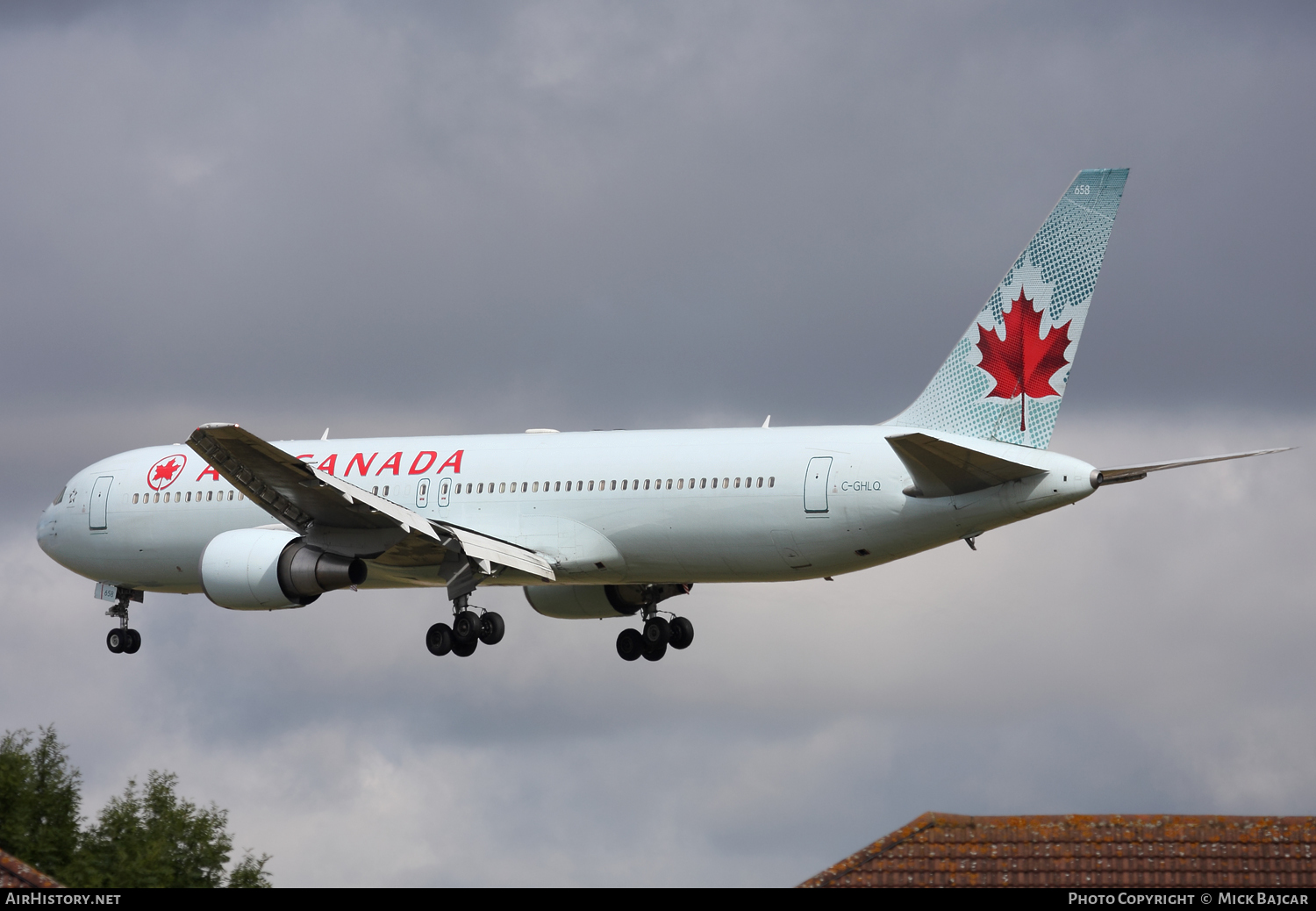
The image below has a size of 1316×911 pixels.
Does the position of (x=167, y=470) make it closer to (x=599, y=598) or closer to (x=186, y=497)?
(x=186, y=497)

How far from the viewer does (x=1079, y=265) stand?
38.4 metres

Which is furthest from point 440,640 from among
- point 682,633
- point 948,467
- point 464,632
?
point 948,467

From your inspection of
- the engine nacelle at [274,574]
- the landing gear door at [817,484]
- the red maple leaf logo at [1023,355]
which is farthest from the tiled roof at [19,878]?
the red maple leaf logo at [1023,355]

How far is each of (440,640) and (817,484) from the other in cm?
915

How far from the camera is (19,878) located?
28969 mm

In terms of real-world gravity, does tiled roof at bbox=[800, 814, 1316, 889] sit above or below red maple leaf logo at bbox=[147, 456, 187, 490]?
below

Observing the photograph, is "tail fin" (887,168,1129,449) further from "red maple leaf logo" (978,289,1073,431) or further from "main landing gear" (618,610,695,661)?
"main landing gear" (618,610,695,661)

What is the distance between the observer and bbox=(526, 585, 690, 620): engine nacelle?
151 ft

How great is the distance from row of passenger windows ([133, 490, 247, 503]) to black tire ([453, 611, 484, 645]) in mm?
5986

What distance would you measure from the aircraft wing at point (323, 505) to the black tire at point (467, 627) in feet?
4.16

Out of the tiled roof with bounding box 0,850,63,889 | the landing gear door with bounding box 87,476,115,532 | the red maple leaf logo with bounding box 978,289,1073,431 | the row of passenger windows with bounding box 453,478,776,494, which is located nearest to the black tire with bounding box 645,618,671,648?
the row of passenger windows with bounding box 453,478,776,494

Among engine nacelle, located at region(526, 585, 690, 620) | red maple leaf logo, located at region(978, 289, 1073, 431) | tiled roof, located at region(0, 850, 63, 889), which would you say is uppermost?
red maple leaf logo, located at region(978, 289, 1073, 431)

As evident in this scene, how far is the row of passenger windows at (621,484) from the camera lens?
38.6 m

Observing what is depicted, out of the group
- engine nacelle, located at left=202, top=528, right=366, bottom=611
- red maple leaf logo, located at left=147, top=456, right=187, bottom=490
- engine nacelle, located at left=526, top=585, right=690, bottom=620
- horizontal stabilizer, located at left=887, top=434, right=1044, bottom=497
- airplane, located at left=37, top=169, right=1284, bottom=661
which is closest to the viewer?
horizontal stabilizer, located at left=887, top=434, right=1044, bottom=497
